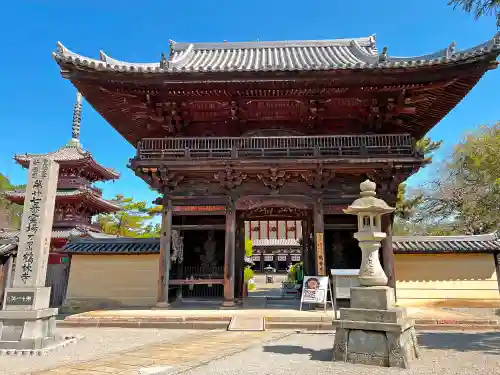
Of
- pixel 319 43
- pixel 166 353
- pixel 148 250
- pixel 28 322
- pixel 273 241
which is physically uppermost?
pixel 319 43

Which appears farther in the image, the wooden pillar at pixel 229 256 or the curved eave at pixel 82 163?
the curved eave at pixel 82 163

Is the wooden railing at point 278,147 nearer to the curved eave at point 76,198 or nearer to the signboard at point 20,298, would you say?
the signboard at point 20,298

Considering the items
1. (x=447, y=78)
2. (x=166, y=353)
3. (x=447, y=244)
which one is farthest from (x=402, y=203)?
(x=166, y=353)

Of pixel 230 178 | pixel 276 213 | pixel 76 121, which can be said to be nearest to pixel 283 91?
pixel 230 178

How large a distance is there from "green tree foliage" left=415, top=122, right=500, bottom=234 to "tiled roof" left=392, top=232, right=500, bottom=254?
794 cm

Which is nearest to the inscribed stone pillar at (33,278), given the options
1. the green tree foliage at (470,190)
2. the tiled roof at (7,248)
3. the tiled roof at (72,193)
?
the tiled roof at (7,248)

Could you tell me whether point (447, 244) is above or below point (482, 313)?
above

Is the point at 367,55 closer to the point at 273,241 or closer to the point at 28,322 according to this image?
the point at 28,322

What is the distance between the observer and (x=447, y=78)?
36.1 ft

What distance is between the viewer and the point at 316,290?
10.9 metres

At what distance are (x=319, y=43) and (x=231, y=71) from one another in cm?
892

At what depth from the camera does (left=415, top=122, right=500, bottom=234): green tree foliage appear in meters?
20.7

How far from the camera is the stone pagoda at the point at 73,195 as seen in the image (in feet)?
80.3

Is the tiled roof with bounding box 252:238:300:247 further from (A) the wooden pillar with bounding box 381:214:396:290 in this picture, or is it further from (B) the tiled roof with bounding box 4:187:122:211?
(A) the wooden pillar with bounding box 381:214:396:290
